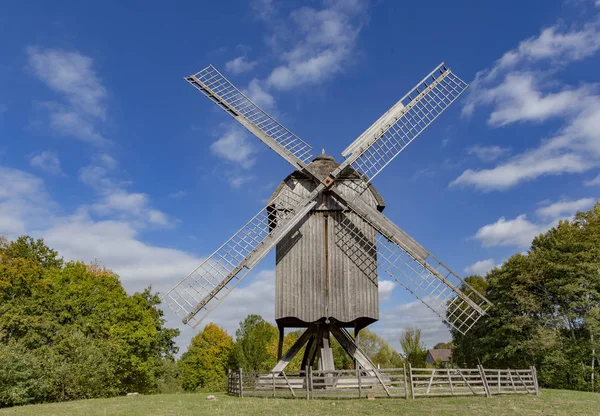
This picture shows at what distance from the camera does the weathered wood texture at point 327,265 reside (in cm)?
1741

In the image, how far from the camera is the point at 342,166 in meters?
18.4

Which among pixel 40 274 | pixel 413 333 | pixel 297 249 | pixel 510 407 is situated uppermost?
pixel 40 274

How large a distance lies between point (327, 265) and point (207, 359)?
39280mm

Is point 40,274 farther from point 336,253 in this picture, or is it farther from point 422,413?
point 422,413

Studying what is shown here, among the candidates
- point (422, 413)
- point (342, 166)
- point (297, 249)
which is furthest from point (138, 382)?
point (422, 413)

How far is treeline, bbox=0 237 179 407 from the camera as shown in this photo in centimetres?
2353

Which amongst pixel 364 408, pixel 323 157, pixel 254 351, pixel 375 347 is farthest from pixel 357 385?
pixel 375 347

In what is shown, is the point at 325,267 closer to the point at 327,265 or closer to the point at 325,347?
the point at 327,265

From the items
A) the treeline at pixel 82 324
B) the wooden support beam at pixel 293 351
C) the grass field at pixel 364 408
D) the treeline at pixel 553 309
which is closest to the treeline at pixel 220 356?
the treeline at pixel 82 324

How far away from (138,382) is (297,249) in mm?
22830

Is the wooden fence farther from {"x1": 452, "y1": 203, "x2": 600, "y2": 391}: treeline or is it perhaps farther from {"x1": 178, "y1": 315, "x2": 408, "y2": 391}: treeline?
{"x1": 178, "y1": 315, "x2": 408, "y2": 391}: treeline

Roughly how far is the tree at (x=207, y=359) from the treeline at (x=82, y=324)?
1705cm

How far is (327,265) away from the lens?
17.7 metres

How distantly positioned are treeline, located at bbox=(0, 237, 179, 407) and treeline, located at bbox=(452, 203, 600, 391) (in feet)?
75.6
